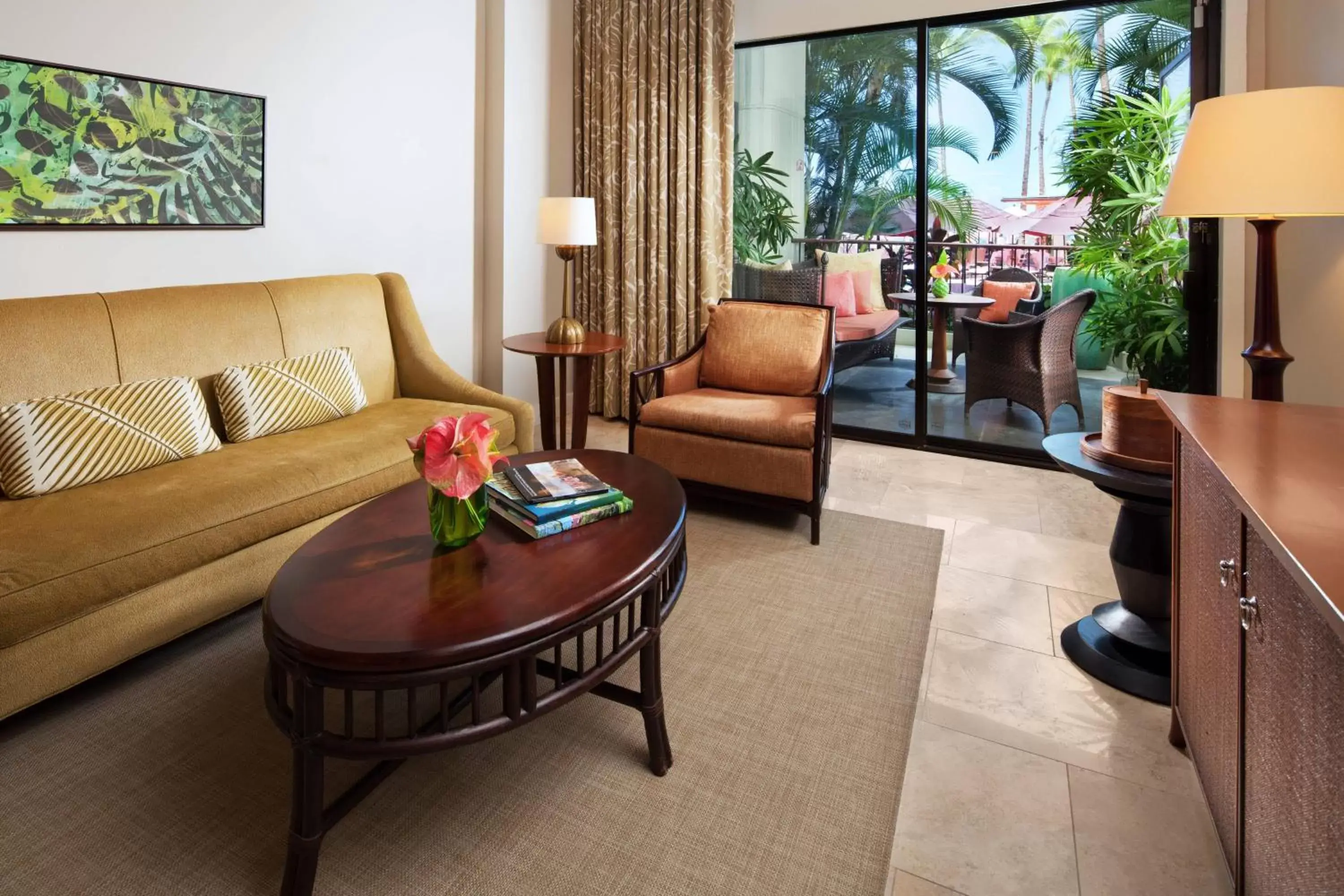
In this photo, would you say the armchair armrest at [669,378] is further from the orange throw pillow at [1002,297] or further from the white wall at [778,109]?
the orange throw pillow at [1002,297]

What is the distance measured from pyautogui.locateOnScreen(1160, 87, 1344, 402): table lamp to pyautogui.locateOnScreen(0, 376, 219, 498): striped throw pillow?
9.23 feet

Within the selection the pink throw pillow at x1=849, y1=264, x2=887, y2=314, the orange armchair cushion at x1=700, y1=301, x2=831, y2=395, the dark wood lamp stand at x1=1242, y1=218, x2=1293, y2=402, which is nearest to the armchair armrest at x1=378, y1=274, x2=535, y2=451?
the orange armchair cushion at x1=700, y1=301, x2=831, y2=395

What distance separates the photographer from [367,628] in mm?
1321

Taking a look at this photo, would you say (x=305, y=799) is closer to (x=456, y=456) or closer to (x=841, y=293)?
(x=456, y=456)

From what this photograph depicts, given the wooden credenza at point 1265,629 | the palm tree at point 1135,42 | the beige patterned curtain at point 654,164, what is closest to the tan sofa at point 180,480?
the beige patterned curtain at point 654,164

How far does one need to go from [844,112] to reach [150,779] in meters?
4.18

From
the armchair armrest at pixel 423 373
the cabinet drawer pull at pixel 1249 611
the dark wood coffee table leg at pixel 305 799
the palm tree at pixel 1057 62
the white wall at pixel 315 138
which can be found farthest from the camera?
the palm tree at pixel 1057 62

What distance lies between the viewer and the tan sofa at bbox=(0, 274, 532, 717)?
5.81 ft

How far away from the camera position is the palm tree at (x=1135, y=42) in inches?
136

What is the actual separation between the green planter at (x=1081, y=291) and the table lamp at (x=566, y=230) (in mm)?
2307

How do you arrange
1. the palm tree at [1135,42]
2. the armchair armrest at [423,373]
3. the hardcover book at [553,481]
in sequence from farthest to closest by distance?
the palm tree at [1135,42] → the armchair armrest at [423,373] → the hardcover book at [553,481]

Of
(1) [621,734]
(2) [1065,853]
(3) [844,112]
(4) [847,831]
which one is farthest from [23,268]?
(3) [844,112]

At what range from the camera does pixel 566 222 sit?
3533mm

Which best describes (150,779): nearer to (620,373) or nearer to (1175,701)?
(1175,701)
